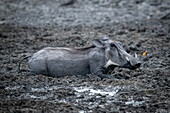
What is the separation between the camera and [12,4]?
16984mm

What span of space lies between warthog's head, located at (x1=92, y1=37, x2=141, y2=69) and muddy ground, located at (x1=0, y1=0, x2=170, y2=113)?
26cm

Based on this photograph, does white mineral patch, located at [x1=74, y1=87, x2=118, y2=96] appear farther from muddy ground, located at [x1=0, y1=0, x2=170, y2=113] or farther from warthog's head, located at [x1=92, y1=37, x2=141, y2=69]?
warthog's head, located at [x1=92, y1=37, x2=141, y2=69]

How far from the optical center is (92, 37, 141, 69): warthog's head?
20.6 feet

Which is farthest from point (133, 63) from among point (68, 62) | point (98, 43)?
point (68, 62)

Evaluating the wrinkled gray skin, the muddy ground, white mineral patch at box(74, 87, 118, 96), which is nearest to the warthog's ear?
the wrinkled gray skin

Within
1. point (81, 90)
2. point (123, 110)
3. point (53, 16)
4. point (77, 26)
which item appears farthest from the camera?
point (53, 16)

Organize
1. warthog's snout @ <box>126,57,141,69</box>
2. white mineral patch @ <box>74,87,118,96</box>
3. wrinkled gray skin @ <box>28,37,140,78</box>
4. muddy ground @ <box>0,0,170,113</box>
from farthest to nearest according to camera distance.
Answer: wrinkled gray skin @ <box>28,37,140,78</box> < warthog's snout @ <box>126,57,141,69</box> < white mineral patch @ <box>74,87,118,96</box> < muddy ground @ <box>0,0,170,113</box>

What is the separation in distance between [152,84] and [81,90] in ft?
3.90

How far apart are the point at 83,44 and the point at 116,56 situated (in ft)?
8.96

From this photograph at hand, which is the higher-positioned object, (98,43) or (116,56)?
(98,43)

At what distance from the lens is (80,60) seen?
6.57m

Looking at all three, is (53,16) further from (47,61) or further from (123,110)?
(123,110)

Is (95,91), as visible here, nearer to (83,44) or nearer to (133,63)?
(133,63)

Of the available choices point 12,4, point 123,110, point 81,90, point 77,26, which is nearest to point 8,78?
point 81,90
